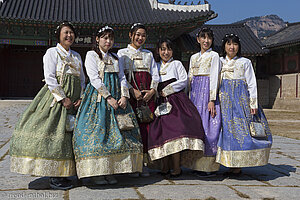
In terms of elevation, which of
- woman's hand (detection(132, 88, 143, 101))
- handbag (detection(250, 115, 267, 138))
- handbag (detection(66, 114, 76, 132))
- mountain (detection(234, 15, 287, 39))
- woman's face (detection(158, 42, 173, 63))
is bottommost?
handbag (detection(250, 115, 267, 138))

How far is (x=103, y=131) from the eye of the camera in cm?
297

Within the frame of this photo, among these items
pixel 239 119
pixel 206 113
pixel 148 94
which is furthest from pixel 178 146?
pixel 239 119

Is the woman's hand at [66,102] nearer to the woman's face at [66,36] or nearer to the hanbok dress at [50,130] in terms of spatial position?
the hanbok dress at [50,130]

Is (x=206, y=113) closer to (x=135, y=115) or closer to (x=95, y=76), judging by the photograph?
(x=135, y=115)

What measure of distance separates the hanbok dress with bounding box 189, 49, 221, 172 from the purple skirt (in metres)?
→ 0.11

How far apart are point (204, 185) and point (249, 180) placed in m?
0.59

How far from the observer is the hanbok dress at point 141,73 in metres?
3.49

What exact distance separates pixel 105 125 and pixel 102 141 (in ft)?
0.56

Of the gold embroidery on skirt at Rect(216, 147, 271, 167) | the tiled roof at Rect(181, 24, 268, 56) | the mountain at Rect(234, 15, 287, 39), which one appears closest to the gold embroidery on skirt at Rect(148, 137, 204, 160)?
the gold embroidery on skirt at Rect(216, 147, 271, 167)

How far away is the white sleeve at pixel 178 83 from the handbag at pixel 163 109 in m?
0.13

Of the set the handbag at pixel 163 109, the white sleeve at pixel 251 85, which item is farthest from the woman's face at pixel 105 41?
the white sleeve at pixel 251 85

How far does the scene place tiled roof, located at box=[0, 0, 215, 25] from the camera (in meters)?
14.0

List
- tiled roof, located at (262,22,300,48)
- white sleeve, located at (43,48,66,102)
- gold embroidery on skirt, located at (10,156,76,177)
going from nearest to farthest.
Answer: gold embroidery on skirt, located at (10,156,76,177)
white sleeve, located at (43,48,66,102)
tiled roof, located at (262,22,300,48)

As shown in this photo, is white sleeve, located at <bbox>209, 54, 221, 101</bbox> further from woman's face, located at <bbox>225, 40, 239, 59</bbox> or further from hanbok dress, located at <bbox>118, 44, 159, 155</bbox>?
hanbok dress, located at <bbox>118, 44, 159, 155</bbox>
